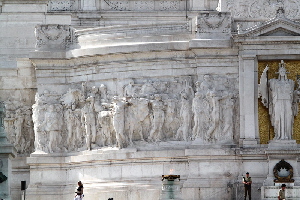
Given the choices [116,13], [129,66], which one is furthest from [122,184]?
[116,13]

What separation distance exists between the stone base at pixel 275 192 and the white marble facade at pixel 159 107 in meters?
0.14

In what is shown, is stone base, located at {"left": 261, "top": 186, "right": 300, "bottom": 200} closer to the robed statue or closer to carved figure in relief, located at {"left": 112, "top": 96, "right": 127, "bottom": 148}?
the robed statue

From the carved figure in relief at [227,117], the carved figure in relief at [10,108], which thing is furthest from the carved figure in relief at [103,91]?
the carved figure in relief at [227,117]

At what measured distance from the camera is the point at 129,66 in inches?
2007

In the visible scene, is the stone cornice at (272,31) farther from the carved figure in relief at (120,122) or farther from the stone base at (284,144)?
the carved figure in relief at (120,122)

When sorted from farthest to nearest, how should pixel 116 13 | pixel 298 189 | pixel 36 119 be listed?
pixel 116 13, pixel 36 119, pixel 298 189

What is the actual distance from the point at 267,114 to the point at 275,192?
14.6ft

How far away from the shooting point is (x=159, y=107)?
49.9m

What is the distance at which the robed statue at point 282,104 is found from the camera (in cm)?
4872

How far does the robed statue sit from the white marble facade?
0.04 m

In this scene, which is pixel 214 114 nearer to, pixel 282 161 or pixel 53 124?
pixel 282 161

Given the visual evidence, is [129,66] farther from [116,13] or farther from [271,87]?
[116,13]

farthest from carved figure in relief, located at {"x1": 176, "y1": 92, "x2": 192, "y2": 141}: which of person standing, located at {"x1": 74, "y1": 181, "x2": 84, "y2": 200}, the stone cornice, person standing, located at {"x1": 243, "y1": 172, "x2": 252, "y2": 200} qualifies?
person standing, located at {"x1": 74, "y1": 181, "x2": 84, "y2": 200}

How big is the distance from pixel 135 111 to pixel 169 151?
2.24 meters
